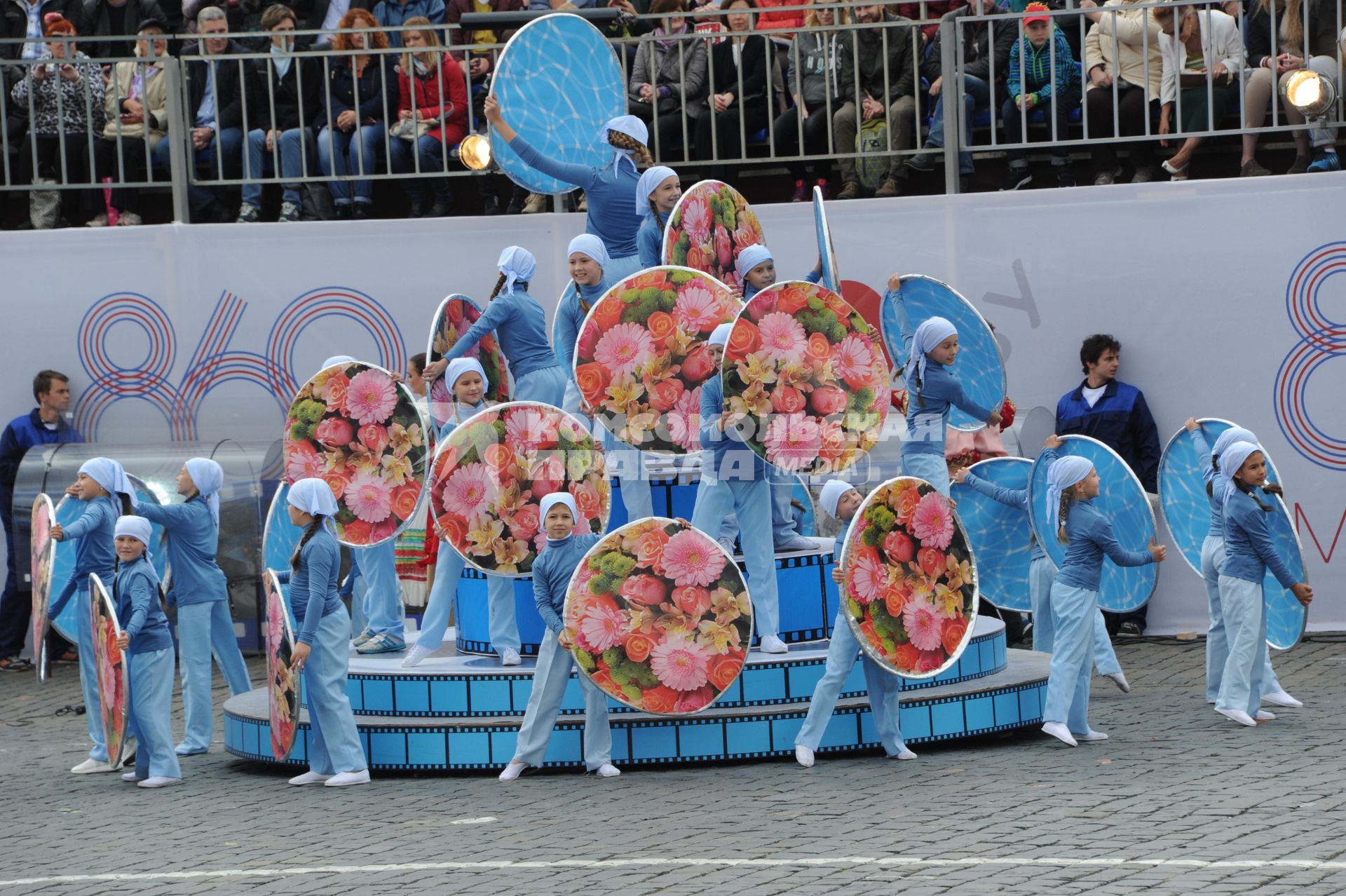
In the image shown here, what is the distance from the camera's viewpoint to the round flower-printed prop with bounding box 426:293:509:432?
1080cm

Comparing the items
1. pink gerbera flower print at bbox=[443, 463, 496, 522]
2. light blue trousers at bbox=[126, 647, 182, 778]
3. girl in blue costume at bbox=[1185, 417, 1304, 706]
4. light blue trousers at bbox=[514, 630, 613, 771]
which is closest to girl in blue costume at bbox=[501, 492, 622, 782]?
light blue trousers at bbox=[514, 630, 613, 771]

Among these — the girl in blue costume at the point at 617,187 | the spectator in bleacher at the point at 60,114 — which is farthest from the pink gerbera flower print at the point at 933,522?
the spectator in bleacher at the point at 60,114

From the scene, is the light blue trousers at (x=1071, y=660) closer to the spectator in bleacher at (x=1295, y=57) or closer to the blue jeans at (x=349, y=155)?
the spectator in bleacher at (x=1295, y=57)

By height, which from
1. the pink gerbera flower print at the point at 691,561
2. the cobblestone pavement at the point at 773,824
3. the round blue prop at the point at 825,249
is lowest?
the cobblestone pavement at the point at 773,824

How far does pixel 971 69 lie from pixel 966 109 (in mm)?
302

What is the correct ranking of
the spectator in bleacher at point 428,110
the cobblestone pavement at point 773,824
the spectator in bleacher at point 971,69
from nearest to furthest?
the cobblestone pavement at point 773,824, the spectator in bleacher at point 971,69, the spectator in bleacher at point 428,110

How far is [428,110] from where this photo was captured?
45.2 feet

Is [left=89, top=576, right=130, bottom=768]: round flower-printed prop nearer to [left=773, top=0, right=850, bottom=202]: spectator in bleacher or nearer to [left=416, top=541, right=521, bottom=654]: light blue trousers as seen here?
[left=416, top=541, right=521, bottom=654]: light blue trousers

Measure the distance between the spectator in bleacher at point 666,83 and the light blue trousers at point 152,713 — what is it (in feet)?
19.3

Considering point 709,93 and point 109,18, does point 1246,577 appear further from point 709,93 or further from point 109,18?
point 109,18

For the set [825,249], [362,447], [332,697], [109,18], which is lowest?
[332,697]

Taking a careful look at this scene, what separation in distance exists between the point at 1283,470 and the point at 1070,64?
3151 mm

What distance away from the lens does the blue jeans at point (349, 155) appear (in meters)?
13.8

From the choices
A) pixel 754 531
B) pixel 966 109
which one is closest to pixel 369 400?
pixel 754 531
